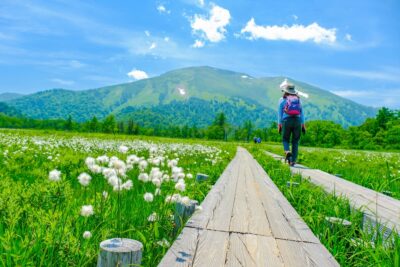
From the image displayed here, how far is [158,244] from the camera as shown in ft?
9.86

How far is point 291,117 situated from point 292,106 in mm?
404

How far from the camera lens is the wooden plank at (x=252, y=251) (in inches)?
94.0

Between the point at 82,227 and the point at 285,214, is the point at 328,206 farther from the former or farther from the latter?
the point at 82,227

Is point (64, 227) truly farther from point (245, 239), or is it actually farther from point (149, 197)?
point (245, 239)

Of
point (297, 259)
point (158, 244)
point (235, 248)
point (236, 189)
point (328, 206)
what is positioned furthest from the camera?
point (236, 189)

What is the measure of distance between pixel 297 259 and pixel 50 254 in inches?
79.6

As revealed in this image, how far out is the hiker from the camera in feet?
33.5

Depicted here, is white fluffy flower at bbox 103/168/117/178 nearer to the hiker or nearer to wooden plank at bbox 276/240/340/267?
wooden plank at bbox 276/240/340/267

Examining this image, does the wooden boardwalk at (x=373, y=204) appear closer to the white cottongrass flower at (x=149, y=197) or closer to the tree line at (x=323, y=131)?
the white cottongrass flower at (x=149, y=197)

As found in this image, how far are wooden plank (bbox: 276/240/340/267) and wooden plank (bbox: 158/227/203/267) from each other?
72 centimetres

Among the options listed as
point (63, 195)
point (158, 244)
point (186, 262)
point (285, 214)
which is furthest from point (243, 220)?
point (63, 195)

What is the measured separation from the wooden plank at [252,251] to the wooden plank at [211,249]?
0.05 meters

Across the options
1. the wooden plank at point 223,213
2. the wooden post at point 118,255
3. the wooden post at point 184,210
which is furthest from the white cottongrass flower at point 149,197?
the wooden post at point 118,255

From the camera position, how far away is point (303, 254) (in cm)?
257
